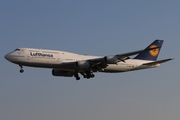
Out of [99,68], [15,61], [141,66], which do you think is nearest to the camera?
[15,61]

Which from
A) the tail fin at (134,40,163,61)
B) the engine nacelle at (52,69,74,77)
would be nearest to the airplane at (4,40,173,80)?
the engine nacelle at (52,69,74,77)

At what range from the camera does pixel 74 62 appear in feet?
195

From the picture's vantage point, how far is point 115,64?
62.5 m

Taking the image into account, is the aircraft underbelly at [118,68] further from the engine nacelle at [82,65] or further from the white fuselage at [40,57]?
the white fuselage at [40,57]

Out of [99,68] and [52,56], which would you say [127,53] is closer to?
[99,68]

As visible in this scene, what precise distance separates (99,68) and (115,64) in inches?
105

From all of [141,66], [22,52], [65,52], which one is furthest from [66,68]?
[141,66]

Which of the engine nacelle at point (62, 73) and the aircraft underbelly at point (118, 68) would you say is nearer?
the aircraft underbelly at point (118, 68)

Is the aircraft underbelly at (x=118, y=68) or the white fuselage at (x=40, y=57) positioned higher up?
the white fuselage at (x=40, y=57)

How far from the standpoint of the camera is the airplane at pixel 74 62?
188ft

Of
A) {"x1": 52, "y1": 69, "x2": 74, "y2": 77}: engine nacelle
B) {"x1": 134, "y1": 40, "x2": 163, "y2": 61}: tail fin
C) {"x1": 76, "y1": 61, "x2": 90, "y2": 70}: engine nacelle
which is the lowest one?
{"x1": 52, "y1": 69, "x2": 74, "y2": 77}: engine nacelle

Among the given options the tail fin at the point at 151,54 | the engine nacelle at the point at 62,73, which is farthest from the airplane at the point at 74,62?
the tail fin at the point at 151,54

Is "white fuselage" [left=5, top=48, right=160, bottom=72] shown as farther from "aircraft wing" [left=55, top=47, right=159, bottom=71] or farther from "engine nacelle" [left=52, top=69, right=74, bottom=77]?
"engine nacelle" [left=52, top=69, right=74, bottom=77]

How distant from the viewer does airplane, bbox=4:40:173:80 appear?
5744 cm
